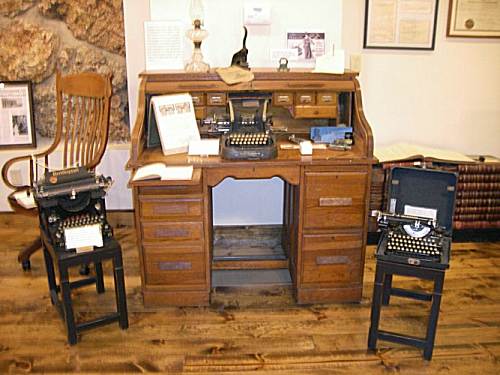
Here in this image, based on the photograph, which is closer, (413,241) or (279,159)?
(413,241)

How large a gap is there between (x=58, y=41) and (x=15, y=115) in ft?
1.92

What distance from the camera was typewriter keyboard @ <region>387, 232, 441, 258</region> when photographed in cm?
208

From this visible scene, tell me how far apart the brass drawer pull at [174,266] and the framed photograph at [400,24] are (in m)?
1.82

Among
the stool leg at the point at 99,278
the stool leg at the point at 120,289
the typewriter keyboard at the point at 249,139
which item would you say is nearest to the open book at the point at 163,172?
the typewriter keyboard at the point at 249,139

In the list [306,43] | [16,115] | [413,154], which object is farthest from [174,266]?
[16,115]

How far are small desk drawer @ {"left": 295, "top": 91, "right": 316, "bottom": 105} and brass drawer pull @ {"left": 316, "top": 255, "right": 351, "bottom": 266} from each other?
2.70ft

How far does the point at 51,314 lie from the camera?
8.16ft

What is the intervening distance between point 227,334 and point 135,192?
0.78 meters

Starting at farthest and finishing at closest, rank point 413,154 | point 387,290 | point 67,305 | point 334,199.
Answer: point 413,154 → point 387,290 → point 334,199 → point 67,305

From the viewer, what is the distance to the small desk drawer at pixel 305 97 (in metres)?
2.69

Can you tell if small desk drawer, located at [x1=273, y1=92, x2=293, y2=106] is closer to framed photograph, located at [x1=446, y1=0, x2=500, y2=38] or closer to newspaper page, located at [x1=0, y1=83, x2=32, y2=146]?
framed photograph, located at [x1=446, y1=0, x2=500, y2=38]

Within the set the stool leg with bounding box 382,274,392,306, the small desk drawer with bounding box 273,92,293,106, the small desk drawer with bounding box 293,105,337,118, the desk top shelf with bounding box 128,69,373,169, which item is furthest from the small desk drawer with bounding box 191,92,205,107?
the stool leg with bounding box 382,274,392,306

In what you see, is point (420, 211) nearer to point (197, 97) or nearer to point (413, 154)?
point (413, 154)

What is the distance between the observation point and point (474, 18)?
10.7ft
